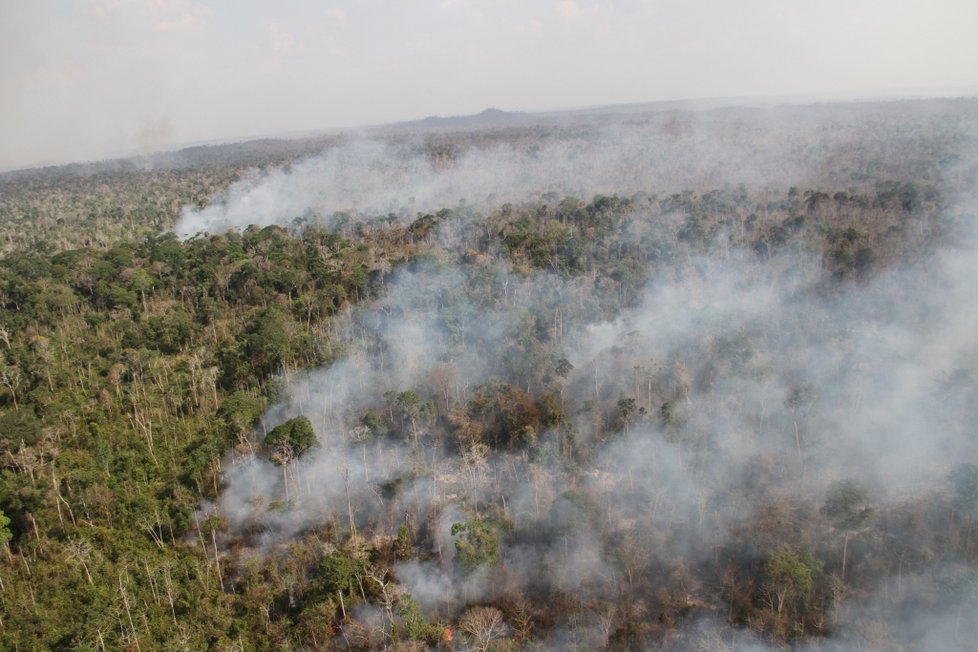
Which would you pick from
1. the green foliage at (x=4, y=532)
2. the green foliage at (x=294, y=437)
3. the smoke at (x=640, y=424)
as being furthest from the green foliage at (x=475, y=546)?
the green foliage at (x=4, y=532)

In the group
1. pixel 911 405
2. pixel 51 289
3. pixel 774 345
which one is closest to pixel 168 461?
pixel 51 289

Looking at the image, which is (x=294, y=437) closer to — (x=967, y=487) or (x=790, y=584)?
(x=790, y=584)

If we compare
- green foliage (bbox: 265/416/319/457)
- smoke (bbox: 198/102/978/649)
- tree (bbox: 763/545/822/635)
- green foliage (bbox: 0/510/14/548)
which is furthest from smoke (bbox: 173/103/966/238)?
tree (bbox: 763/545/822/635)

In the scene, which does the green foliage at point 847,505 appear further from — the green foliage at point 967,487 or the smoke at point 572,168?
the smoke at point 572,168

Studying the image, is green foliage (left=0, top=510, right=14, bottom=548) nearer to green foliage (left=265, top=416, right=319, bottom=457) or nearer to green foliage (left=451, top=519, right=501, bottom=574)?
green foliage (left=265, top=416, right=319, bottom=457)

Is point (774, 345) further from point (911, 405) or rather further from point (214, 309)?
point (214, 309)
